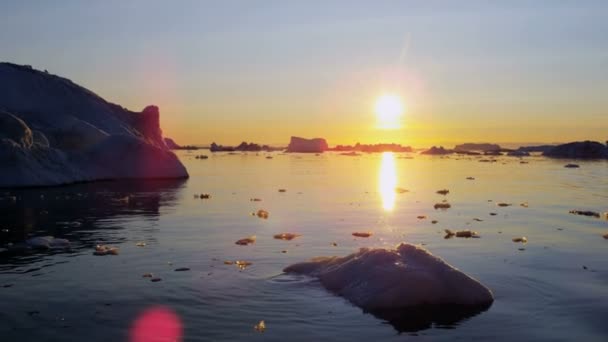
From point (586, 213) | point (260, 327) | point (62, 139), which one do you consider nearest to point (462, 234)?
point (586, 213)

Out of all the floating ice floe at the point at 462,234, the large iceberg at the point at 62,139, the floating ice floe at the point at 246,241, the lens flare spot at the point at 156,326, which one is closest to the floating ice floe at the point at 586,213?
the floating ice floe at the point at 462,234

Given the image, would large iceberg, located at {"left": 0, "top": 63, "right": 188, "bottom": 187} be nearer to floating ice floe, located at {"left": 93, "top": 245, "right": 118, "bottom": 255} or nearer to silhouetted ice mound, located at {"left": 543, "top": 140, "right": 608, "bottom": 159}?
floating ice floe, located at {"left": 93, "top": 245, "right": 118, "bottom": 255}

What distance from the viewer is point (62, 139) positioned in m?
46.2

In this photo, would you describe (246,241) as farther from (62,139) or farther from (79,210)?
(62,139)

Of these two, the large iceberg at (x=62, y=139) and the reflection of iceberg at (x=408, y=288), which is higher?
the large iceberg at (x=62, y=139)

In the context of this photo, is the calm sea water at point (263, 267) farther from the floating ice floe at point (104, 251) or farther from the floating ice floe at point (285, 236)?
the floating ice floe at point (285, 236)

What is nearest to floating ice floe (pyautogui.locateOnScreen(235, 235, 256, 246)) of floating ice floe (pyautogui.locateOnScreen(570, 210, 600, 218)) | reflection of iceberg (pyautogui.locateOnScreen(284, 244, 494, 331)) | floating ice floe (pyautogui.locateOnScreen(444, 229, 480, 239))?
reflection of iceberg (pyautogui.locateOnScreen(284, 244, 494, 331))

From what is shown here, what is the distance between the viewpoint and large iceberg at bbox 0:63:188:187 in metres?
37.6

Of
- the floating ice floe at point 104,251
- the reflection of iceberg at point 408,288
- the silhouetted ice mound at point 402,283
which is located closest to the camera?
the reflection of iceberg at point 408,288

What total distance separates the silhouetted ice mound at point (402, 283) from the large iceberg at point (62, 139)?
30592 mm

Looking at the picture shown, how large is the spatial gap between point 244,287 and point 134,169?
123 ft

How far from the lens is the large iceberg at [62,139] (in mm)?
37625

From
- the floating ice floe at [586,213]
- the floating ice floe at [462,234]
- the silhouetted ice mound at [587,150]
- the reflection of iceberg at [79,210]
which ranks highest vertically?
the silhouetted ice mound at [587,150]

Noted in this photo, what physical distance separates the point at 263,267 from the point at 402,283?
179 inches
